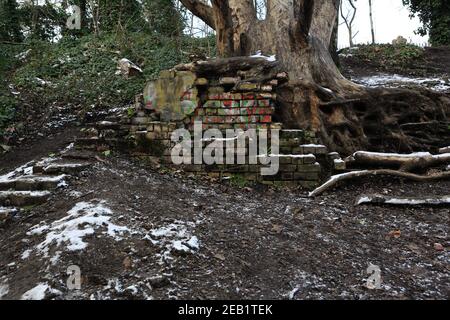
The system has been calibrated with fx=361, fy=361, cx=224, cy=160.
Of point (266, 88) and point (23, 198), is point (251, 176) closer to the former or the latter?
point (266, 88)

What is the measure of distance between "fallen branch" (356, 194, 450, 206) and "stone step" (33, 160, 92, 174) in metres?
3.35

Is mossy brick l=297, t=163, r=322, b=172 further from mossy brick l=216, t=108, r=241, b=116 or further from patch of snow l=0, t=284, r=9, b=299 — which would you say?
patch of snow l=0, t=284, r=9, b=299

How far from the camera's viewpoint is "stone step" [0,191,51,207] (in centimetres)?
380

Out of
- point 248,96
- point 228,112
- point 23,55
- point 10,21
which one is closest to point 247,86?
point 248,96

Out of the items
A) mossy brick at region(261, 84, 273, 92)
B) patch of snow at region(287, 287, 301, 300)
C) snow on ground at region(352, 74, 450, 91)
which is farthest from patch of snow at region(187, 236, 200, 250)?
snow on ground at region(352, 74, 450, 91)

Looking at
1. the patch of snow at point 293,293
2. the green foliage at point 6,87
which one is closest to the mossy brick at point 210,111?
the patch of snow at point 293,293

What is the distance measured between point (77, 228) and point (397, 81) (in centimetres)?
881

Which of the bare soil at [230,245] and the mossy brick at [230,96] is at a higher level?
the mossy brick at [230,96]

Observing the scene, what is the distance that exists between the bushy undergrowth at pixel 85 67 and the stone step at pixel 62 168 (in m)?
3.17

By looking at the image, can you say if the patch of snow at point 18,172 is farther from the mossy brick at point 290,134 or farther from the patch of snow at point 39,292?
the mossy brick at point 290,134

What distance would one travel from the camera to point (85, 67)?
1004 cm

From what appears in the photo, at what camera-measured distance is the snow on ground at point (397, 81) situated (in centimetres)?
847

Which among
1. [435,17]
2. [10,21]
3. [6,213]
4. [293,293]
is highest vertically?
[435,17]
